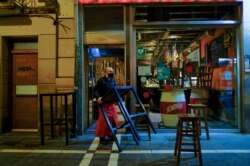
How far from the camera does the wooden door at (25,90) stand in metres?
9.98

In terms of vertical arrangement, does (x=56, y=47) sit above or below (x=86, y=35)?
below

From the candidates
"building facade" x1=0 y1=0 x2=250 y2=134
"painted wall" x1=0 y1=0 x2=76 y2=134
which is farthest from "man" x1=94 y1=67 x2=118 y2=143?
"painted wall" x1=0 y1=0 x2=76 y2=134

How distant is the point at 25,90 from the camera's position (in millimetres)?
10016

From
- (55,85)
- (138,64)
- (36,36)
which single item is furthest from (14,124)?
(138,64)

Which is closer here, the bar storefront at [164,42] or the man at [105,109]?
the man at [105,109]

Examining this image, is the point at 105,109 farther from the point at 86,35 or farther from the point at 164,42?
the point at 164,42

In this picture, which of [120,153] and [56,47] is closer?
[120,153]

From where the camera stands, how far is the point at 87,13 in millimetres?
9578

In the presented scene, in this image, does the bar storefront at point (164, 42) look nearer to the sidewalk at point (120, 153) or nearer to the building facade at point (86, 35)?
the building facade at point (86, 35)

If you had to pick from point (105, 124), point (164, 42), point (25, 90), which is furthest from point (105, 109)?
point (164, 42)

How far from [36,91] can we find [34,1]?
259cm

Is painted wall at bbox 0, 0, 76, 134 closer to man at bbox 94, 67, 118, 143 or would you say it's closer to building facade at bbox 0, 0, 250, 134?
building facade at bbox 0, 0, 250, 134

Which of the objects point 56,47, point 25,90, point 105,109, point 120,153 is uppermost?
point 56,47

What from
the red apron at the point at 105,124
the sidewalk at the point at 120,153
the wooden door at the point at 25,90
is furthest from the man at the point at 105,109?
the wooden door at the point at 25,90
